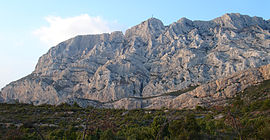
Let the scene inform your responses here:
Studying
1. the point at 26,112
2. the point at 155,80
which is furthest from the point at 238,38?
the point at 26,112

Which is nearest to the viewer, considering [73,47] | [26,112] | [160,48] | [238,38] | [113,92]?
[26,112]

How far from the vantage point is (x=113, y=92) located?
378 feet

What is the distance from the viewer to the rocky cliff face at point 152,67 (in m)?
106

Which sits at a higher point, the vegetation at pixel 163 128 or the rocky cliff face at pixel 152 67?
the rocky cliff face at pixel 152 67

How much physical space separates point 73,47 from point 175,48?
3419 inches

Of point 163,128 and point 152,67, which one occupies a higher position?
point 152,67

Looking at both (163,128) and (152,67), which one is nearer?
(163,128)

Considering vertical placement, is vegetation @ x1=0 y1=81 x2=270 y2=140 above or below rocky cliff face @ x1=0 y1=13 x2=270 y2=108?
below

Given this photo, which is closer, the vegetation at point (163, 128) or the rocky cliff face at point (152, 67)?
the vegetation at point (163, 128)

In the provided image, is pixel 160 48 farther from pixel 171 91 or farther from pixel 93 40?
pixel 93 40

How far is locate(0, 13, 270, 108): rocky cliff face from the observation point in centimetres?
10594

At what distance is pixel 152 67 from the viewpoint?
136m

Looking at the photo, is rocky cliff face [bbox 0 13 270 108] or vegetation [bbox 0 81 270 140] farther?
rocky cliff face [bbox 0 13 270 108]

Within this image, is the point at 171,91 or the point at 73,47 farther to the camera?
the point at 73,47
